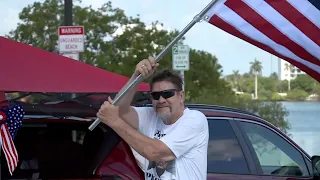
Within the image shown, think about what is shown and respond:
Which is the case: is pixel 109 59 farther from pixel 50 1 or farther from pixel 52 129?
pixel 52 129

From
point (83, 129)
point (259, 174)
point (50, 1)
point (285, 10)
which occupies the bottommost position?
point (259, 174)

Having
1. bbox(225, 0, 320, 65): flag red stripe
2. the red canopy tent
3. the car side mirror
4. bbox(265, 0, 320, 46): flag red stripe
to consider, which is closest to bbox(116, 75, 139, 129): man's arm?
the red canopy tent

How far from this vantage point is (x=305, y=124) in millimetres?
20469

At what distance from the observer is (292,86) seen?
29.0 metres

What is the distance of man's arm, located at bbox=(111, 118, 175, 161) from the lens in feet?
12.9

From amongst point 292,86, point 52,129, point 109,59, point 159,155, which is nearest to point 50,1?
point 109,59

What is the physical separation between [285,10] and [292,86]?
24.6 metres

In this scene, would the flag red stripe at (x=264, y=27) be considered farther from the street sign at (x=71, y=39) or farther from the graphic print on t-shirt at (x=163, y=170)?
the street sign at (x=71, y=39)

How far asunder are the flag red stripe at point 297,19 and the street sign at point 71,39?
21.9 ft

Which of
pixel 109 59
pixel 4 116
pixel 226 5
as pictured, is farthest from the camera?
pixel 109 59

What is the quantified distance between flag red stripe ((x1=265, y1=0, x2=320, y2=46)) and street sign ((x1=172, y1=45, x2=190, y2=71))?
24.8 feet

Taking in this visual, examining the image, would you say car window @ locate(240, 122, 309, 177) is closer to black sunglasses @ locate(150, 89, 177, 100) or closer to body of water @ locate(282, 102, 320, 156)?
black sunglasses @ locate(150, 89, 177, 100)

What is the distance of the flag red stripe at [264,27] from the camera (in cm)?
477

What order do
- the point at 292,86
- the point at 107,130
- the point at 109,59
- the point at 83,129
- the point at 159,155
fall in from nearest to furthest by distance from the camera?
the point at 159,155
the point at 107,130
the point at 83,129
the point at 109,59
the point at 292,86
